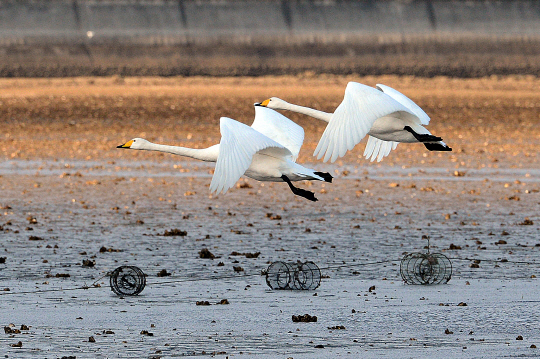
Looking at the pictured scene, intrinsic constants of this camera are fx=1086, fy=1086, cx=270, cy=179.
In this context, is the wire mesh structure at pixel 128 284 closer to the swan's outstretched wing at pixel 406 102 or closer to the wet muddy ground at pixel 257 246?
the wet muddy ground at pixel 257 246

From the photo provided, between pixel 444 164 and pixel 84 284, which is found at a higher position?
pixel 444 164

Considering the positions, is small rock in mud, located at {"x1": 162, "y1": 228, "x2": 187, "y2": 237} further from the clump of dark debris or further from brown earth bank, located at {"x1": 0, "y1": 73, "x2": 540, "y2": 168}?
brown earth bank, located at {"x1": 0, "y1": 73, "x2": 540, "y2": 168}

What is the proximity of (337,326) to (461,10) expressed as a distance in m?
85.3

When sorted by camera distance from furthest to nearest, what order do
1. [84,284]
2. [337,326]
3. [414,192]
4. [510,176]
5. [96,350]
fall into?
1. [510,176]
2. [414,192]
3. [84,284]
4. [337,326]
5. [96,350]

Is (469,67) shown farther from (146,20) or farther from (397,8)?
(146,20)

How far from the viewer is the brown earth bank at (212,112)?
145ft

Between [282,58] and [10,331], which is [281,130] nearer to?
[10,331]

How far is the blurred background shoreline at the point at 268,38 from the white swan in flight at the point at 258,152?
74.2 meters

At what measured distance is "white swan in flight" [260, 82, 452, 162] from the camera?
1611cm

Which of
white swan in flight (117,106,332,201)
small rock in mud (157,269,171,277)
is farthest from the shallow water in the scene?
white swan in flight (117,106,332,201)

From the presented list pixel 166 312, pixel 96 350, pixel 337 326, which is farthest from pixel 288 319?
pixel 96 350

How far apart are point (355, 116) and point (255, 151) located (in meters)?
1.66

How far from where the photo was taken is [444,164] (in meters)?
40.8

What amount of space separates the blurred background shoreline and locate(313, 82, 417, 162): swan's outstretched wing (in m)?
76.3
